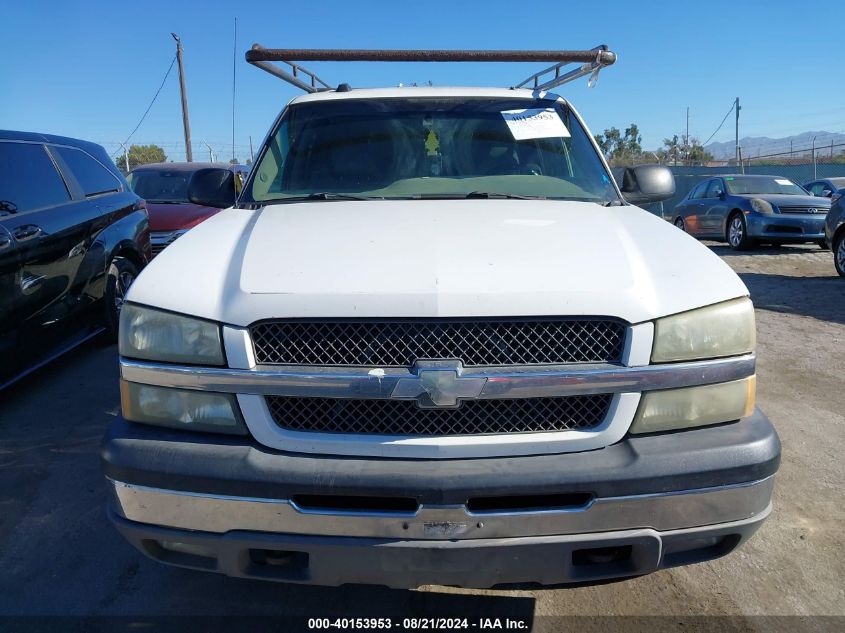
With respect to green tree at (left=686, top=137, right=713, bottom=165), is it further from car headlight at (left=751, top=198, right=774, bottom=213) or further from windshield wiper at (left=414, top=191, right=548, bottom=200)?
windshield wiper at (left=414, top=191, right=548, bottom=200)

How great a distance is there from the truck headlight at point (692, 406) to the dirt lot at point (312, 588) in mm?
914

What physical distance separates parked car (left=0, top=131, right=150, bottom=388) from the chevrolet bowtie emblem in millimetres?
3395

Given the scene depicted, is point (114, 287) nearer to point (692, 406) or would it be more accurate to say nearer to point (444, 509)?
point (444, 509)

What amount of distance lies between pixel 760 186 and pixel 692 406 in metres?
14.0

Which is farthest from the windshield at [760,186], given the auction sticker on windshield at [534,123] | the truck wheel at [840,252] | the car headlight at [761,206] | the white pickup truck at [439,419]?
the white pickup truck at [439,419]

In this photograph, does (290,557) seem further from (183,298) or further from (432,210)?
(432,210)

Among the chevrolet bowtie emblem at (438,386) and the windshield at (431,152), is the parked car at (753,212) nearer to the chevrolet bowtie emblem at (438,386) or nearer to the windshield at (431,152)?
the windshield at (431,152)

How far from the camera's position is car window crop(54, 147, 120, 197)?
18.0 ft

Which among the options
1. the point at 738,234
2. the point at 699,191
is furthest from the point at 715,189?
the point at 738,234

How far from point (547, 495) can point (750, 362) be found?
793 millimetres

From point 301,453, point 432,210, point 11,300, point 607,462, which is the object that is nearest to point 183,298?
point 301,453

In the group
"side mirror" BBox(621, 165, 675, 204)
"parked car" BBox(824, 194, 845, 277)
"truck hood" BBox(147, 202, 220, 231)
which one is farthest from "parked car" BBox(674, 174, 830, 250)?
"truck hood" BBox(147, 202, 220, 231)

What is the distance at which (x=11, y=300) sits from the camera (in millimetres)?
4195

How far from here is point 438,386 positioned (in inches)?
74.7
